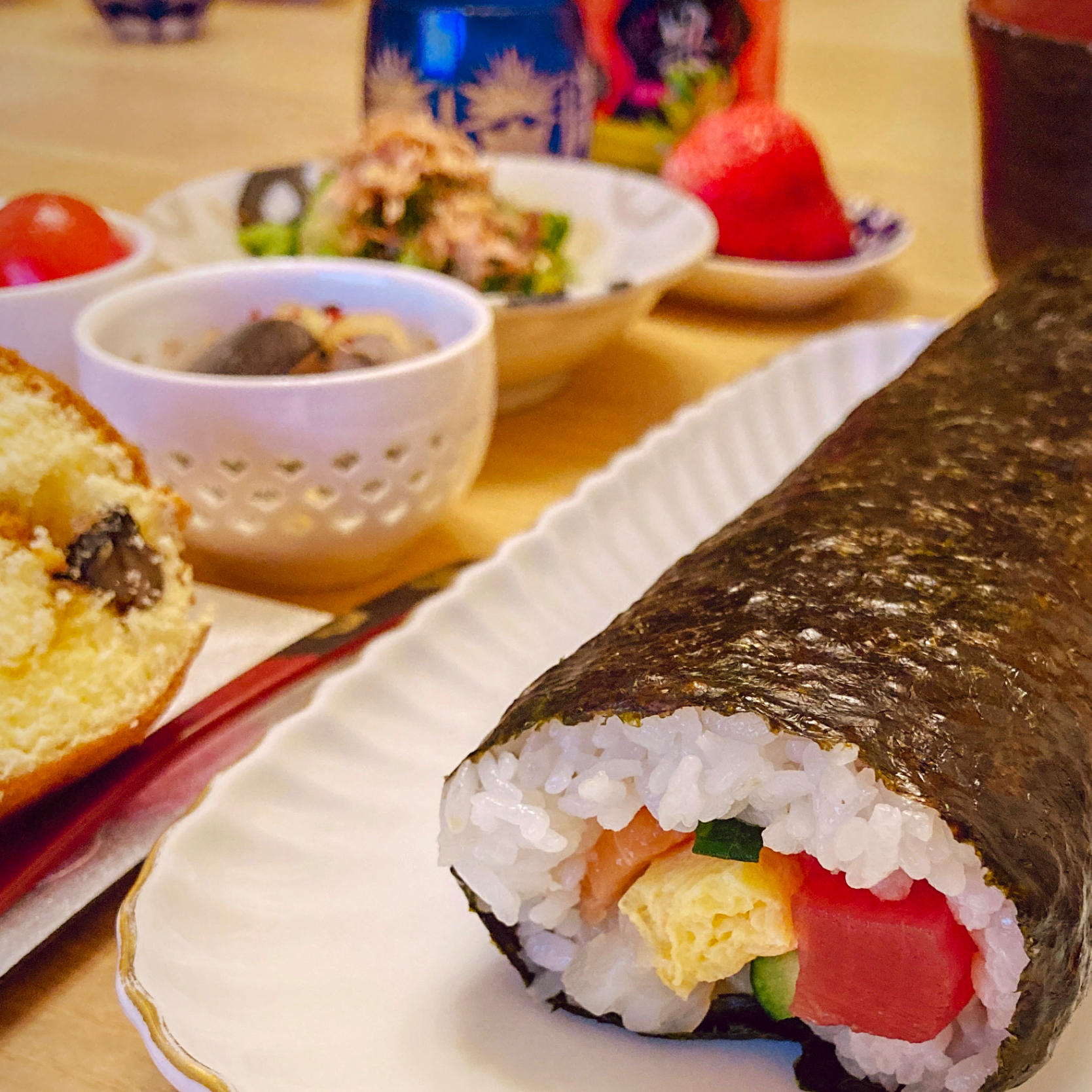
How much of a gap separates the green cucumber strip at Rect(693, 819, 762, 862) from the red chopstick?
1.25 ft

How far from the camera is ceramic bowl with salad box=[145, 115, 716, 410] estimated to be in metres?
1.48

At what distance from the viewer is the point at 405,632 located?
1.03 m

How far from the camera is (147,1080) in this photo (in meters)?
0.71

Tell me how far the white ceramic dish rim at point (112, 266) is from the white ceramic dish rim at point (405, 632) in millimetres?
513

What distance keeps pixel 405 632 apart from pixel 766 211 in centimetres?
117

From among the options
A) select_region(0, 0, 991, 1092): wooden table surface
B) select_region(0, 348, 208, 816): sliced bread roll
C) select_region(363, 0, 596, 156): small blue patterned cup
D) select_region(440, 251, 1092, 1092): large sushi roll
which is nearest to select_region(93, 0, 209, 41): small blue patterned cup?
select_region(0, 0, 991, 1092): wooden table surface

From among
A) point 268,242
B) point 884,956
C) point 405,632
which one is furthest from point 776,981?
point 268,242

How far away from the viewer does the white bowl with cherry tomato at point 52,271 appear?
4.03 feet

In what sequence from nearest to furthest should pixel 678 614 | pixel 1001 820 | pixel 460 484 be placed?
pixel 1001 820, pixel 678 614, pixel 460 484

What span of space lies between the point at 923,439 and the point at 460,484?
1.49ft

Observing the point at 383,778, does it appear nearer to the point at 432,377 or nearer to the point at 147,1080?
the point at 147,1080

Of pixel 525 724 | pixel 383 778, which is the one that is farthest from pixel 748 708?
pixel 383 778

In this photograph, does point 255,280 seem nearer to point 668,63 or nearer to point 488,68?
point 488,68

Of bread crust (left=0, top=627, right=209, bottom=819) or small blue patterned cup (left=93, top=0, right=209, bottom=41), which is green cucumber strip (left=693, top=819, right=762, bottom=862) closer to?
bread crust (left=0, top=627, right=209, bottom=819)
